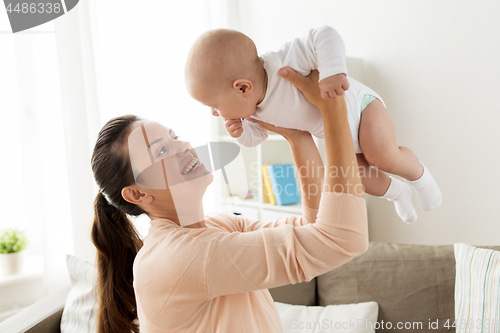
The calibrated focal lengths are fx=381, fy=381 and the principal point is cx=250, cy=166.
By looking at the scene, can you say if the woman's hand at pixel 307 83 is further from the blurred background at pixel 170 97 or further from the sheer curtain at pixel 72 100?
the sheer curtain at pixel 72 100

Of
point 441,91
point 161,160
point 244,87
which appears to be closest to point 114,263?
point 161,160

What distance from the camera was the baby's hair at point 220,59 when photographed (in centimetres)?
77

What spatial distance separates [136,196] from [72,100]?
162cm

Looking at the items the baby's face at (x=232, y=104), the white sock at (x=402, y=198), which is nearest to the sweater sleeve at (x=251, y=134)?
the baby's face at (x=232, y=104)

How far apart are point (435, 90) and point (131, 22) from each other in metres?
1.86

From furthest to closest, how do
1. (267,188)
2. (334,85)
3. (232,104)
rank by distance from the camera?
(267,188) < (232,104) < (334,85)

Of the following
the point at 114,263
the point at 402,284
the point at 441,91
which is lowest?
the point at 402,284

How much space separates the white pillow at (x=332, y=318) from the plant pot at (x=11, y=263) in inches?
59.6

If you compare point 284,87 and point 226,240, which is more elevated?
point 284,87

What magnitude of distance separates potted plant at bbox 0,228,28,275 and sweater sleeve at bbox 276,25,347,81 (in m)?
1.99

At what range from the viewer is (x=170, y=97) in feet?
7.76

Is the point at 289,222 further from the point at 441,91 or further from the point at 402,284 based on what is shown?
the point at 441,91

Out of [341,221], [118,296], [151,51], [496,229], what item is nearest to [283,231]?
[341,221]

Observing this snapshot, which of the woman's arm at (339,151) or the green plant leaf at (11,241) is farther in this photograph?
the green plant leaf at (11,241)
